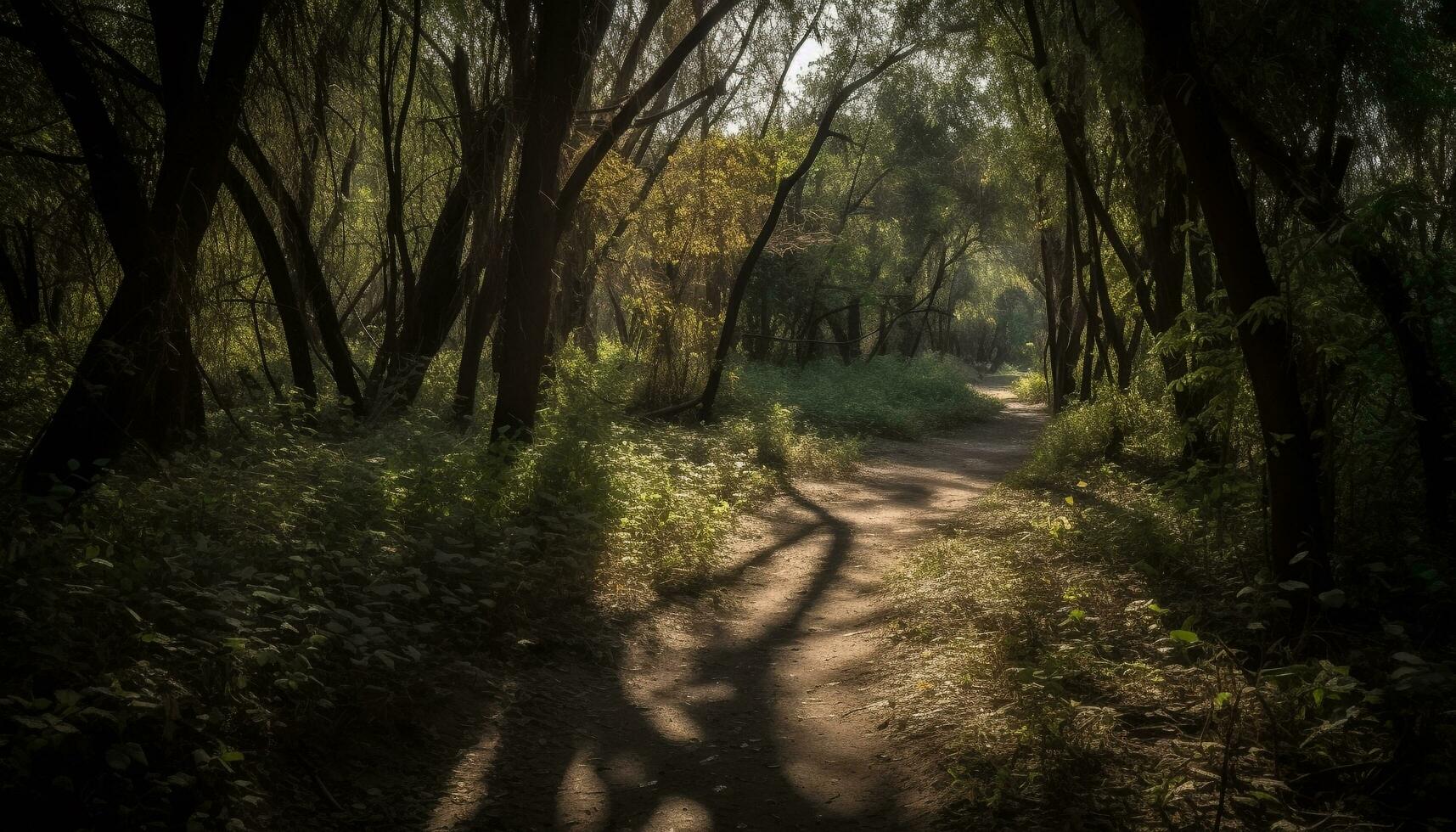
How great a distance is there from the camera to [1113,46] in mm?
7043

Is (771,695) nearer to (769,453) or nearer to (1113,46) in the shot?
(1113,46)

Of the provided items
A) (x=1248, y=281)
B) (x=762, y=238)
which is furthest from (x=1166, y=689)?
(x=762, y=238)

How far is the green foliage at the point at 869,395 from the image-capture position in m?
19.8

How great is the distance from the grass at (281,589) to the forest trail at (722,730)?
0.46 meters

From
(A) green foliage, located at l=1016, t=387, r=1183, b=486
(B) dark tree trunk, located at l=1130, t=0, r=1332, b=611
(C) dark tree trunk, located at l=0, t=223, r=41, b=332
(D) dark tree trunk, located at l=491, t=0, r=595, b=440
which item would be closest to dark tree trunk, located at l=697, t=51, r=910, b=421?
(A) green foliage, located at l=1016, t=387, r=1183, b=486

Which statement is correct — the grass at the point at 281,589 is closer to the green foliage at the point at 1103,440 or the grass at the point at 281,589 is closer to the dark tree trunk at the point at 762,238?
the green foliage at the point at 1103,440

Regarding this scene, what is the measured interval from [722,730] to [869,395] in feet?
63.0

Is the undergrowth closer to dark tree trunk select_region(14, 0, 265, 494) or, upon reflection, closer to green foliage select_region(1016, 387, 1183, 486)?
green foliage select_region(1016, 387, 1183, 486)

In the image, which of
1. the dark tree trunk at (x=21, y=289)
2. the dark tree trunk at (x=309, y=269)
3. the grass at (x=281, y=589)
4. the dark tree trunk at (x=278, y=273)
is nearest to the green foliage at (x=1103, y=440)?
the grass at (x=281, y=589)

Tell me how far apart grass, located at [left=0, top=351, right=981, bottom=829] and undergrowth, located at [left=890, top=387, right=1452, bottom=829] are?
97.8 inches

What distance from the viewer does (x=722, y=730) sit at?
4902mm

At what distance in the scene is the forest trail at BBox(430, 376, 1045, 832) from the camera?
12.8 ft

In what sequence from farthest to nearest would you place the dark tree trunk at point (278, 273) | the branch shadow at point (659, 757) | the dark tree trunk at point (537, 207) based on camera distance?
the dark tree trunk at point (537, 207), the dark tree trunk at point (278, 273), the branch shadow at point (659, 757)

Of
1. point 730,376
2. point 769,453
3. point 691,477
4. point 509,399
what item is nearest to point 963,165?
point 730,376
